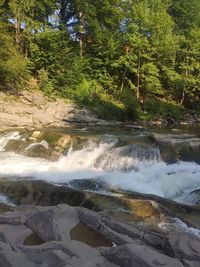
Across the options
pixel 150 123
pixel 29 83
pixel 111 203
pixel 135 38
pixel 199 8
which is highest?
pixel 199 8

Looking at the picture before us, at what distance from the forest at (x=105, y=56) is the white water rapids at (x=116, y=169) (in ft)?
34.1

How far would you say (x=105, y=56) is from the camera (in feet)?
98.9

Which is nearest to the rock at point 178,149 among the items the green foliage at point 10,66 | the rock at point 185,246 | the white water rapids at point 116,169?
the white water rapids at point 116,169

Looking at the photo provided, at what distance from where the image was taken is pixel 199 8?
3922cm

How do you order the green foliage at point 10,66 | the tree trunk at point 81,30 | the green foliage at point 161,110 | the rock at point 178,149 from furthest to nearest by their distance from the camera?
the tree trunk at point 81,30 < the green foliage at point 161,110 < the green foliage at point 10,66 < the rock at point 178,149

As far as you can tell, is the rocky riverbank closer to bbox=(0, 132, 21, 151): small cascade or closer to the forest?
the forest

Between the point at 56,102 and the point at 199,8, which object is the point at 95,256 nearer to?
the point at 56,102

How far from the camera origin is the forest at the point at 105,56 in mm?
27453

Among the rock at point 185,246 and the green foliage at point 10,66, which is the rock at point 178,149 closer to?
the rock at point 185,246

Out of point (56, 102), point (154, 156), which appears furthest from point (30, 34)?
point (154, 156)

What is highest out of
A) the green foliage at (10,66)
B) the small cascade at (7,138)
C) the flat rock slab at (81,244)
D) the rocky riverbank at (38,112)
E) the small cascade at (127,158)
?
the green foliage at (10,66)

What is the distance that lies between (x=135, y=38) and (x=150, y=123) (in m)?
6.20

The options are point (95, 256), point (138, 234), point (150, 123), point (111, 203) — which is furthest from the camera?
point (150, 123)

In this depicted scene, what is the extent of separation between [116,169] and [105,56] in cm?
1681
